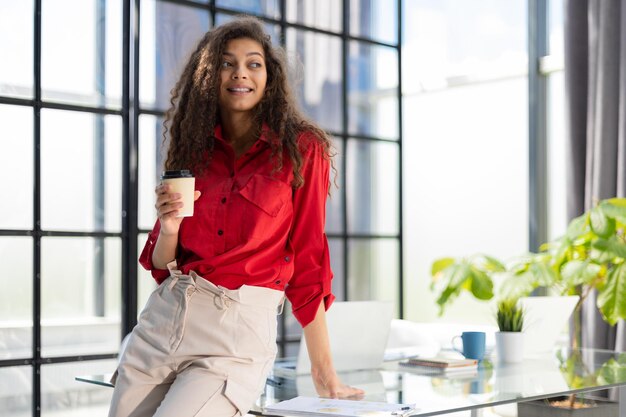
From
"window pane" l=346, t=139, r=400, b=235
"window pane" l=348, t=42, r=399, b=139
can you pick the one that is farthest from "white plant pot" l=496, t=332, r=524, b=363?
"window pane" l=348, t=42, r=399, b=139

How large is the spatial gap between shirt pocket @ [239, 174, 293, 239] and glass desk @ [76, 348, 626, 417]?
40 centimetres

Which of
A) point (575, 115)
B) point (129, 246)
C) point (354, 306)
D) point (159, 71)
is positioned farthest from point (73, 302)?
point (575, 115)

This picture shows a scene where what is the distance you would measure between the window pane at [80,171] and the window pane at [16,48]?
15 centimetres

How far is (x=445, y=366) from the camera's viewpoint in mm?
2824

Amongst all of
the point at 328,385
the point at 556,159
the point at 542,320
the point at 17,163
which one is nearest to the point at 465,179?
the point at 556,159

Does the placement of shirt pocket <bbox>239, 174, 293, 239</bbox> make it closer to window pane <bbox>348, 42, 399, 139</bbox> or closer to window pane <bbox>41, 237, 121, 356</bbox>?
window pane <bbox>41, 237, 121, 356</bbox>

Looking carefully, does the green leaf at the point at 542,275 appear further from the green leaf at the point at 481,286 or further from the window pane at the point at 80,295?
the window pane at the point at 80,295

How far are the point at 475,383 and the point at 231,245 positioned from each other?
941 millimetres

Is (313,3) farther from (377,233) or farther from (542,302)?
(542,302)

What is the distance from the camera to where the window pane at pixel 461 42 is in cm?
614

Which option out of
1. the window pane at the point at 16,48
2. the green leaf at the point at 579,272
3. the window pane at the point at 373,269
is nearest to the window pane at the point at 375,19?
the window pane at the point at 373,269

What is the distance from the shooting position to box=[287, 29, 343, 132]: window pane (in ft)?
15.9

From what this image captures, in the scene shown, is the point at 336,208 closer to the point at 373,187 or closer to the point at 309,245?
the point at 373,187

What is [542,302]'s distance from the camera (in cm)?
338
